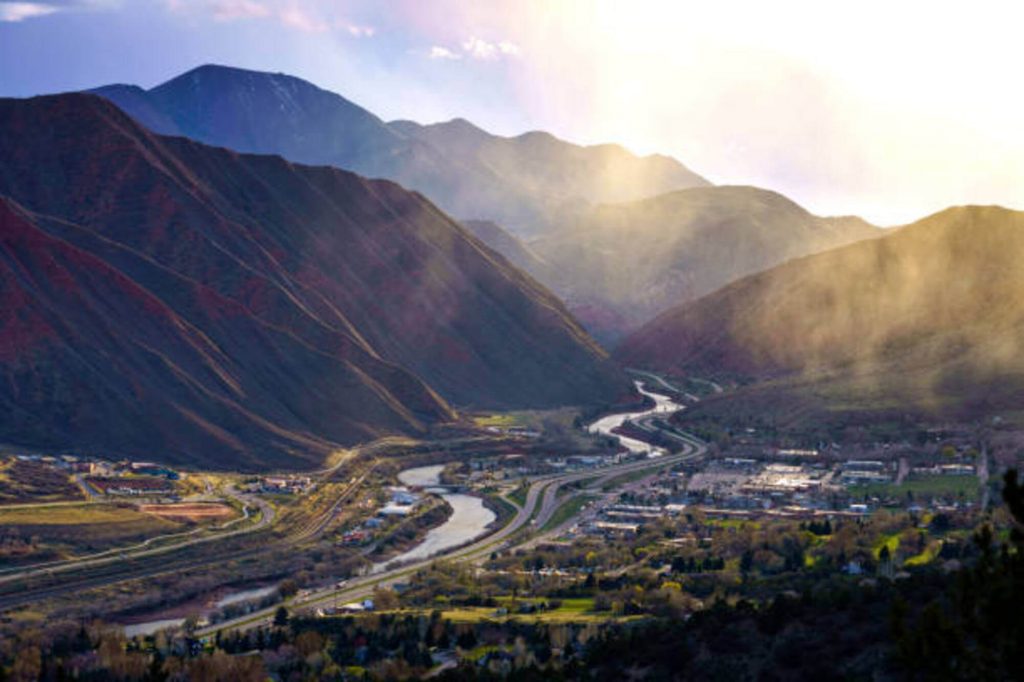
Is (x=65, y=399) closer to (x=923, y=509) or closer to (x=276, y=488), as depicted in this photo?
(x=276, y=488)

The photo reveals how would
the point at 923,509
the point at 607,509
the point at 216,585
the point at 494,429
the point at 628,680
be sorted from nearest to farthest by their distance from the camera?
1. the point at 628,680
2. the point at 216,585
3. the point at 923,509
4. the point at 607,509
5. the point at 494,429

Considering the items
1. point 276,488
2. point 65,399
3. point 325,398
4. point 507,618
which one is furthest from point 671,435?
point 507,618

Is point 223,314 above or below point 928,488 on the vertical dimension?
above

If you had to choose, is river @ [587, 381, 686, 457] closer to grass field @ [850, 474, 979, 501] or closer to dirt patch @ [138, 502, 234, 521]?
grass field @ [850, 474, 979, 501]

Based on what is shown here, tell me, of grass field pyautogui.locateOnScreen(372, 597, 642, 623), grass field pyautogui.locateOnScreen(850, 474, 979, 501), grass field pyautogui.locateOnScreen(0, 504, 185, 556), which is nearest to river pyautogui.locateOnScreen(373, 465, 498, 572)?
grass field pyautogui.locateOnScreen(0, 504, 185, 556)

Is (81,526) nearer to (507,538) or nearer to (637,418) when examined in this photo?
(507,538)

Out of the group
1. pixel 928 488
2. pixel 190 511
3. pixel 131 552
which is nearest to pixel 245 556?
pixel 131 552

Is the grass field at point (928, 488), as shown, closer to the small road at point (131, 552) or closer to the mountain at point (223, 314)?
the small road at point (131, 552)
